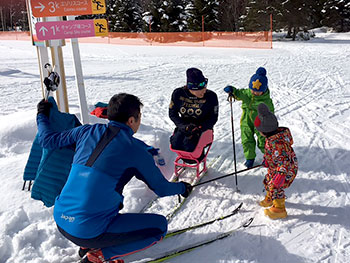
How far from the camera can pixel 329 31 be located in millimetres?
32625

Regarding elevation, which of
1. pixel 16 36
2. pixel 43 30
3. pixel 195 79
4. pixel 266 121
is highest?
pixel 16 36

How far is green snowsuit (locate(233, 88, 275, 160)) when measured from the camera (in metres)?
4.55

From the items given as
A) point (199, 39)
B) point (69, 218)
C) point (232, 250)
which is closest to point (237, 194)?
point (232, 250)

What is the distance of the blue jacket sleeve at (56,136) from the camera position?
2.68 m

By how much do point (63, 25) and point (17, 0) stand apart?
65329 millimetres

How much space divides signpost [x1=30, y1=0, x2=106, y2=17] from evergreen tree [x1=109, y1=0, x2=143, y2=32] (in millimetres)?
35126

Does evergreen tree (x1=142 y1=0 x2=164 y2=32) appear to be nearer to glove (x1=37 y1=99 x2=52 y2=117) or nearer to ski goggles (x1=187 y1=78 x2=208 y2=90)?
ski goggles (x1=187 y1=78 x2=208 y2=90)

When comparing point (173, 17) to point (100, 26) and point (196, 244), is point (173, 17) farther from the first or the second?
point (196, 244)

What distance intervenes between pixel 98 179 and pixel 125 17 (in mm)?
37975

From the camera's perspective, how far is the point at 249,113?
15.2 feet


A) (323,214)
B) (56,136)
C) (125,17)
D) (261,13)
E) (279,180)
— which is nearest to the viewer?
(56,136)

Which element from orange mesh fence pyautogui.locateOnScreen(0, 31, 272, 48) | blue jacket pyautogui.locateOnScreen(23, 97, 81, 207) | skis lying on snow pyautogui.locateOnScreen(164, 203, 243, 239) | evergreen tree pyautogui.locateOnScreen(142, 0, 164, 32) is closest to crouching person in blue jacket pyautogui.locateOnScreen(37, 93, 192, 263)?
blue jacket pyautogui.locateOnScreen(23, 97, 81, 207)

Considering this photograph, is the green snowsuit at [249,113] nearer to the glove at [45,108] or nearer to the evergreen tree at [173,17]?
the glove at [45,108]

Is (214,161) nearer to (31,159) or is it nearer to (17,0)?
(31,159)
